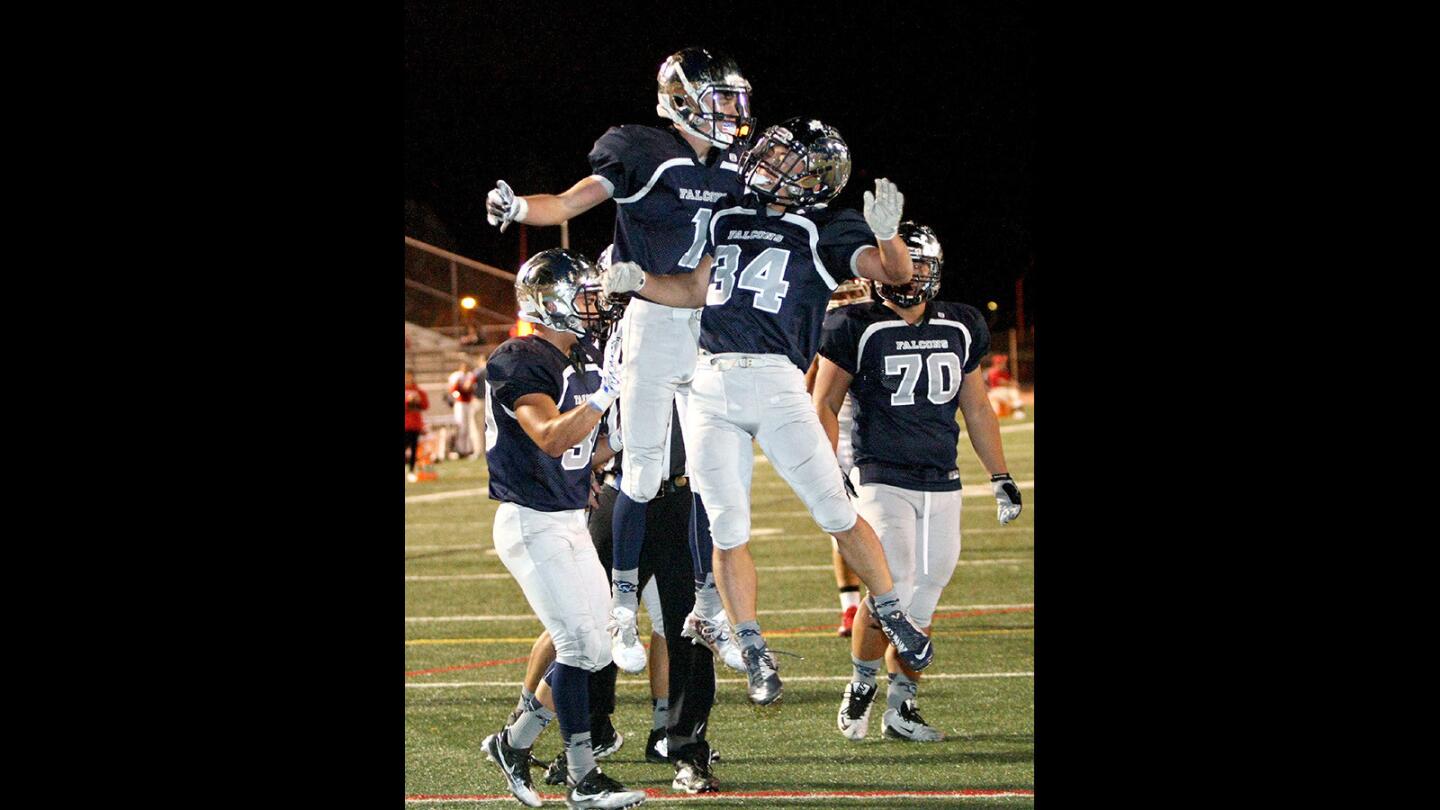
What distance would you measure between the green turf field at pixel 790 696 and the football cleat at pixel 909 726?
0.16 ft

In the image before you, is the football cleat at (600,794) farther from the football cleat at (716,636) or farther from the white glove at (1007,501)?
the white glove at (1007,501)

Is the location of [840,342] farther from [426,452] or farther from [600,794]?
[426,452]

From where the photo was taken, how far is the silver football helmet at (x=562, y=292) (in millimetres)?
4469

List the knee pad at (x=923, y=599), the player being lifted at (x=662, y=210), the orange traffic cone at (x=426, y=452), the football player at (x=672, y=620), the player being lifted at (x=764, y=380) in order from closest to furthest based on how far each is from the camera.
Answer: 1. the player being lifted at (x=662, y=210)
2. the player being lifted at (x=764, y=380)
3. the football player at (x=672, y=620)
4. the knee pad at (x=923, y=599)
5. the orange traffic cone at (x=426, y=452)

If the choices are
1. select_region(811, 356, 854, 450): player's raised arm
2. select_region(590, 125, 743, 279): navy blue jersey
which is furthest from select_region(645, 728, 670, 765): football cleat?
select_region(590, 125, 743, 279): navy blue jersey

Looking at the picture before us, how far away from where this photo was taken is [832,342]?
5.61 m

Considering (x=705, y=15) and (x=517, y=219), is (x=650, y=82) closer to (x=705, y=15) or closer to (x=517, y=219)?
(x=705, y=15)

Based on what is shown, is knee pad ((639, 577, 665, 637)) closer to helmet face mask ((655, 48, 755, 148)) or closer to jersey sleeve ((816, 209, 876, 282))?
jersey sleeve ((816, 209, 876, 282))

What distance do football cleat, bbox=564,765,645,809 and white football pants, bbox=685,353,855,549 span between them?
2.48 ft

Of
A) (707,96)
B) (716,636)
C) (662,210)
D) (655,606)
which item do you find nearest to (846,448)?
(655,606)

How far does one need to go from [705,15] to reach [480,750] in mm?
2979

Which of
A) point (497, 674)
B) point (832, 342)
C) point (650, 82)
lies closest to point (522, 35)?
point (650, 82)

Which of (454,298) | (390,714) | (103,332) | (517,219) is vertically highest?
(454,298)

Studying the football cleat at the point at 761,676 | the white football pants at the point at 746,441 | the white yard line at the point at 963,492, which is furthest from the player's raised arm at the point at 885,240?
the white yard line at the point at 963,492
